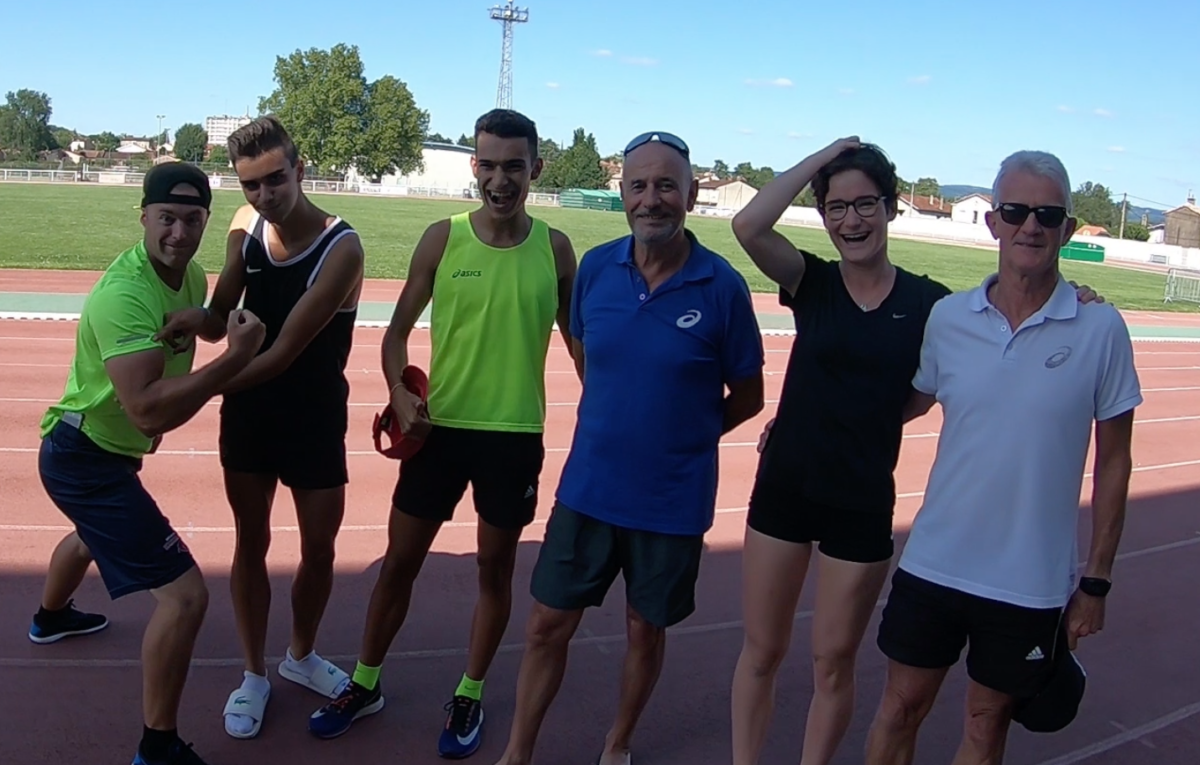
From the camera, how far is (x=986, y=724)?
2.94 metres

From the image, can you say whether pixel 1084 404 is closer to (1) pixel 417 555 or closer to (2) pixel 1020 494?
(2) pixel 1020 494

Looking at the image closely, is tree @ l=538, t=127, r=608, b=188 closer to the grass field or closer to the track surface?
the grass field

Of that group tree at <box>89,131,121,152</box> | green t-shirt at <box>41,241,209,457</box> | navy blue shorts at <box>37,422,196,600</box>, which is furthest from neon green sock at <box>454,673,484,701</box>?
tree at <box>89,131,121,152</box>

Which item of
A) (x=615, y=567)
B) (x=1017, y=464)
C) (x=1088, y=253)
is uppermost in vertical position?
(x=1017, y=464)

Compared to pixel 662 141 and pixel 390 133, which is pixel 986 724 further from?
pixel 390 133

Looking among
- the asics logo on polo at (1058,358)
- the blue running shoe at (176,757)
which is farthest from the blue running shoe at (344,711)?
the asics logo on polo at (1058,358)

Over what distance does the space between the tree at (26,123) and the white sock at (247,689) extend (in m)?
116

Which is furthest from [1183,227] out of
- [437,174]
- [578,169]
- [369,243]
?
[369,243]

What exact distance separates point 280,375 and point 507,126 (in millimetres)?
1180

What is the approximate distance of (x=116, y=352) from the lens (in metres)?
3.15

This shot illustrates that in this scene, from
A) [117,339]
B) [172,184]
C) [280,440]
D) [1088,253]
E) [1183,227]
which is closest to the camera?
[117,339]

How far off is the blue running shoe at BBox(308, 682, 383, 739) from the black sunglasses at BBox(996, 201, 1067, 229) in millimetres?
2781

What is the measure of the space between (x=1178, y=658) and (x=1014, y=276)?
11.1 ft

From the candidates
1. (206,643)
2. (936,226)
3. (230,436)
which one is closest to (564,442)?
(206,643)
